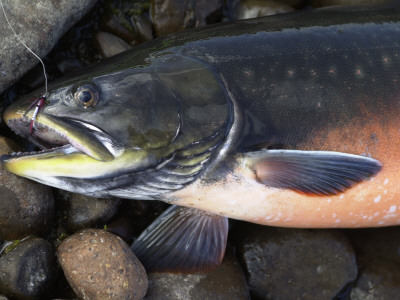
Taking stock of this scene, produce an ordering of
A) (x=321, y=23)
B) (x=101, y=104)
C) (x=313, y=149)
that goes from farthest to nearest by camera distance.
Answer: (x=321, y=23)
(x=313, y=149)
(x=101, y=104)

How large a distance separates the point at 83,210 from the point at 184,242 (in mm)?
824

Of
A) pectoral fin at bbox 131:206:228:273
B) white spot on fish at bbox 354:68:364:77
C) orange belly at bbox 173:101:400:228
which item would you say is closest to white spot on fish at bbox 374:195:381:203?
orange belly at bbox 173:101:400:228

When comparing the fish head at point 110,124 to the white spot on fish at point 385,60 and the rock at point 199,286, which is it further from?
the white spot on fish at point 385,60

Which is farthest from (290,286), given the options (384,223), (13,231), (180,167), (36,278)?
(13,231)

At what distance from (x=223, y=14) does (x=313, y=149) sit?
1.89 m

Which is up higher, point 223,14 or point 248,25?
point 248,25

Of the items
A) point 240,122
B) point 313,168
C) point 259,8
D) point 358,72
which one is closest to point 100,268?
point 240,122

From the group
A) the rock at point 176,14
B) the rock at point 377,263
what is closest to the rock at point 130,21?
the rock at point 176,14

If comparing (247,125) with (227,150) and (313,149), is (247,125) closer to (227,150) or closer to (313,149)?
(227,150)

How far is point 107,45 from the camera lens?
4113 mm

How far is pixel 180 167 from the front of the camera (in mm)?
3047

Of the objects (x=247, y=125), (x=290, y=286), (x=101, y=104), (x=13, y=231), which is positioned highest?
(x=101, y=104)

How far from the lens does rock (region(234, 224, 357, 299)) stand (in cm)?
377

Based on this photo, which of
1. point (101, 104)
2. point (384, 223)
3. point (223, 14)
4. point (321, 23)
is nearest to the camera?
point (101, 104)
